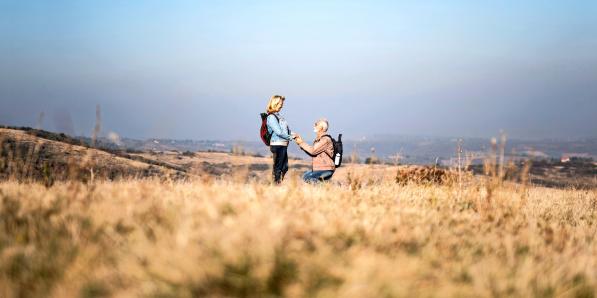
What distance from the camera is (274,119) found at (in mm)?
10445

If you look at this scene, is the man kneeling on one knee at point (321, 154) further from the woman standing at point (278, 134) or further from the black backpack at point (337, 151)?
the woman standing at point (278, 134)

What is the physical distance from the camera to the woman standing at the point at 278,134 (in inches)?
411

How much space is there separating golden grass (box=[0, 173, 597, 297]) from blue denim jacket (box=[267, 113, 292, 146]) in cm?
494

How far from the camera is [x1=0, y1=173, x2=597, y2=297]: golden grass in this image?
2793mm

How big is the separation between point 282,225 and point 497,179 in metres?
4.84

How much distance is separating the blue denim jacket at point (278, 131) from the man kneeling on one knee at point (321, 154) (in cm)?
42

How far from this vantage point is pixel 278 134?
34.1ft

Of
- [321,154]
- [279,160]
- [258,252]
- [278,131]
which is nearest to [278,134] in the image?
[278,131]

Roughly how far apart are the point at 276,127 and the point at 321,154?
Result: 1068mm

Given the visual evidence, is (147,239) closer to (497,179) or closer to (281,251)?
(281,251)

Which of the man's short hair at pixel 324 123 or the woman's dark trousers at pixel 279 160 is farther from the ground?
the man's short hair at pixel 324 123

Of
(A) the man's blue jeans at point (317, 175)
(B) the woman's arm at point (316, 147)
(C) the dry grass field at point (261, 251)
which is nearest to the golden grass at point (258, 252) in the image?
(C) the dry grass field at point (261, 251)

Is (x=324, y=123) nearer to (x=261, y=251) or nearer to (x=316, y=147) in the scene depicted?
(x=316, y=147)

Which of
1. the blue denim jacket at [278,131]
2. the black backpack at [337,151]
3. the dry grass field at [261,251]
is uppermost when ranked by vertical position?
the blue denim jacket at [278,131]
